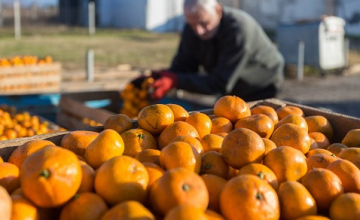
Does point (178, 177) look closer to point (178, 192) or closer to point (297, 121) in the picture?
point (178, 192)

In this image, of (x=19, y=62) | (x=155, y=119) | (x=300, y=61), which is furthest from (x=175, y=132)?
(x=300, y=61)

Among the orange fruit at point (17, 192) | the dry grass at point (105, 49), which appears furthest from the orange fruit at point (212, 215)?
the dry grass at point (105, 49)

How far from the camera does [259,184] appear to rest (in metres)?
1.58

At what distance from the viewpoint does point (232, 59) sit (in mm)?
4836

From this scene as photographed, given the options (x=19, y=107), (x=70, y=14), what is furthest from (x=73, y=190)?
(x=70, y=14)

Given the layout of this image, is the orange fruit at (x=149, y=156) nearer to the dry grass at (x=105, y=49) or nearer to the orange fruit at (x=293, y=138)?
the orange fruit at (x=293, y=138)

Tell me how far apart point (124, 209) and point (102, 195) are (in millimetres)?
207

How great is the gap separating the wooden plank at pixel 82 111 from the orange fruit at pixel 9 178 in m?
2.62

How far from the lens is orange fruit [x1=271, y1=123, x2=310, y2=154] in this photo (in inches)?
85.4

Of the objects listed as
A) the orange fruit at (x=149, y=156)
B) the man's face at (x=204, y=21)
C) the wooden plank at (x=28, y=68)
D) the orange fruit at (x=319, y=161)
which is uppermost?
the man's face at (x=204, y=21)

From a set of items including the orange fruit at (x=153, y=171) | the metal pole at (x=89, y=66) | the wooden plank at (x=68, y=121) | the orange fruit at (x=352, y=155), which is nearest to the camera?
the orange fruit at (x=153, y=171)

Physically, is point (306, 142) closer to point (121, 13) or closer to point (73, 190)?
point (73, 190)

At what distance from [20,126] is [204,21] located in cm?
212

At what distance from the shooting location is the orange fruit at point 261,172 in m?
1.73
